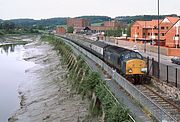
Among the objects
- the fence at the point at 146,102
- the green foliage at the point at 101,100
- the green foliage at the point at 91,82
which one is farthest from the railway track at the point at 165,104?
the green foliage at the point at 91,82

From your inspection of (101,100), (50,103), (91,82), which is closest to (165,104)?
(101,100)

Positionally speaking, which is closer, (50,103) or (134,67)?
(134,67)

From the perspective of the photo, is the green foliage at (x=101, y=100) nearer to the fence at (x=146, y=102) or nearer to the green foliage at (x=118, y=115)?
the green foliage at (x=118, y=115)

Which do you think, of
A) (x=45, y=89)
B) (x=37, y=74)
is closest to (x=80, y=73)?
(x=45, y=89)

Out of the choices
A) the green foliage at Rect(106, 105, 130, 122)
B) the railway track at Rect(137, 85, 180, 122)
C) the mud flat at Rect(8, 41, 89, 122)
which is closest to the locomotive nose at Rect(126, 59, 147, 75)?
the railway track at Rect(137, 85, 180, 122)

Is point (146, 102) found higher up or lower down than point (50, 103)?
higher up

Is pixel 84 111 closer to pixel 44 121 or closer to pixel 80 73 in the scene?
pixel 44 121

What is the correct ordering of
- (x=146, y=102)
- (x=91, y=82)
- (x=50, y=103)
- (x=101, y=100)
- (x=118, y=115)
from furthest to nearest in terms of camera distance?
(x=50, y=103), (x=91, y=82), (x=101, y=100), (x=146, y=102), (x=118, y=115)

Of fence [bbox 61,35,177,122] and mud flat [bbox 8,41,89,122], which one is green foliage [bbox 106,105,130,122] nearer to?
fence [bbox 61,35,177,122]

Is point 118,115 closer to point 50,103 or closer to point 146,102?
point 146,102

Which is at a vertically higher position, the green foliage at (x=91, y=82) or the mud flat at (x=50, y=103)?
the green foliage at (x=91, y=82)

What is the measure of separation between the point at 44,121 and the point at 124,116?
38.3ft

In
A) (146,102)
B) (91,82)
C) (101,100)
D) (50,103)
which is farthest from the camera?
(50,103)

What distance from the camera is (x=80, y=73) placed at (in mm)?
42688
